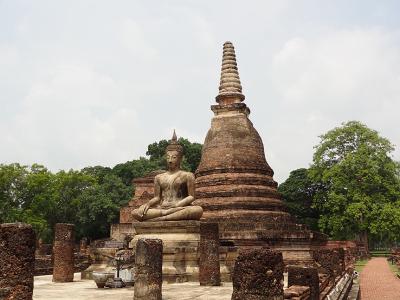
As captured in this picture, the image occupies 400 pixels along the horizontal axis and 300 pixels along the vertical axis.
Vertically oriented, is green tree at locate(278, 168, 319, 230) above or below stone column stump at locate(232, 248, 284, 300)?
above

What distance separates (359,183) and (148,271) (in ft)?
106

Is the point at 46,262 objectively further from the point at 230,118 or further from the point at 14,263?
the point at 14,263

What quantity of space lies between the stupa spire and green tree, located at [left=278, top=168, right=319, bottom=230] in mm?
23558

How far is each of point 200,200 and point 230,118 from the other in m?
4.95

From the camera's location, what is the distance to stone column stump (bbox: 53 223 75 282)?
1271cm

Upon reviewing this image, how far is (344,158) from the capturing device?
1523 inches

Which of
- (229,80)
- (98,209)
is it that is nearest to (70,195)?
(98,209)

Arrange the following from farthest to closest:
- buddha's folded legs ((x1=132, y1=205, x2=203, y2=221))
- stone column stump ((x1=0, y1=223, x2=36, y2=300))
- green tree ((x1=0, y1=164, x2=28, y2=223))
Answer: green tree ((x1=0, y1=164, x2=28, y2=223))
buddha's folded legs ((x1=132, y1=205, x2=203, y2=221))
stone column stump ((x1=0, y1=223, x2=36, y2=300))

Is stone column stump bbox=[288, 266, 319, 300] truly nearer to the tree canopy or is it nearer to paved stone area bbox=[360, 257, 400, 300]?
paved stone area bbox=[360, 257, 400, 300]

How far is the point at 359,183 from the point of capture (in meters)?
37.9

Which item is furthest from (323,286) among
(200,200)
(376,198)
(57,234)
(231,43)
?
(376,198)

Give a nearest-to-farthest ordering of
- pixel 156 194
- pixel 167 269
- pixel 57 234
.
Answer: pixel 167 269 → pixel 57 234 → pixel 156 194

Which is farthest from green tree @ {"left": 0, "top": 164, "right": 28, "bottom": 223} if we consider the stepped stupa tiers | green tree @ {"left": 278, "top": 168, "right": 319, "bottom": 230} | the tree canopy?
green tree @ {"left": 278, "top": 168, "right": 319, "bottom": 230}

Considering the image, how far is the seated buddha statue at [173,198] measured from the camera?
13680 millimetres
